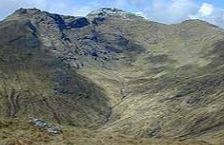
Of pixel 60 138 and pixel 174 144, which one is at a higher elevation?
pixel 174 144

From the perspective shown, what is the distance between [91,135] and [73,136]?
668 centimetres

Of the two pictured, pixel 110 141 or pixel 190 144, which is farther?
pixel 190 144

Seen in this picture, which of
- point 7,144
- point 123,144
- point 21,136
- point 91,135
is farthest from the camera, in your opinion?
point 91,135

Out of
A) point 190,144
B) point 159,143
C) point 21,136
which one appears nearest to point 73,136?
point 21,136

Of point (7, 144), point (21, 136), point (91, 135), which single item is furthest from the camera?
point (91, 135)

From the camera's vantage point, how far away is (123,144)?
9544 cm

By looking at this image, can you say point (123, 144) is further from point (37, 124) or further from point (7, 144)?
point (7, 144)

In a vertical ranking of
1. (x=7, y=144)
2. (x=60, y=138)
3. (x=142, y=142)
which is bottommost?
(x=7, y=144)

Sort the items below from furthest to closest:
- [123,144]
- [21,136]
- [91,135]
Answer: [91,135], [123,144], [21,136]

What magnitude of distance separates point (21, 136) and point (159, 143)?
2880 cm

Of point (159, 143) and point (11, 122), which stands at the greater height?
point (159, 143)

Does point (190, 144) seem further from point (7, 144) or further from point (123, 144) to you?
point (7, 144)

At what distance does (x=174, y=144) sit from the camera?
103 metres

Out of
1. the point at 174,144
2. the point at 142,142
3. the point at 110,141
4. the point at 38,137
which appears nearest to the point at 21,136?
the point at 38,137
